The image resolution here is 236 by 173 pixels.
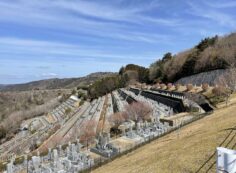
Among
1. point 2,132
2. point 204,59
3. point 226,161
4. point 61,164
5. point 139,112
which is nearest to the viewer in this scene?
point 226,161

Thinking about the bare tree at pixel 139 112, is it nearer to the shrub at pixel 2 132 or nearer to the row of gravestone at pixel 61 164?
the row of gravestone at pixel 61 164

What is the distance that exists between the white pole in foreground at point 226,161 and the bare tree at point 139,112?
36.3 meters

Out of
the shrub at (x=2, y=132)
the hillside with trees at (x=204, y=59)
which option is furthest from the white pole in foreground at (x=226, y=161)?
the shrub at (x=2, y=132)

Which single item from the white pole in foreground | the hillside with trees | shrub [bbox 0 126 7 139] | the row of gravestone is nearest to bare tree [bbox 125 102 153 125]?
the row of gravestone

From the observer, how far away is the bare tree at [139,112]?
43256 mm

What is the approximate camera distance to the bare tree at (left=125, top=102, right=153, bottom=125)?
43.3 metres

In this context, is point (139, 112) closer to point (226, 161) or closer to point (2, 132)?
point (226, 161)

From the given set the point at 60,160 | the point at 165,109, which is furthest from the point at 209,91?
the point at 60,160

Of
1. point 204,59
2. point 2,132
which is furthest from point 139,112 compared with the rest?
point 2,132

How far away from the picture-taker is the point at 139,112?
4347 cm

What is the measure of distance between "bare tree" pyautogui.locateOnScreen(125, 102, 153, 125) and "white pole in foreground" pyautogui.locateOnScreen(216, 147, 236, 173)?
3628cm

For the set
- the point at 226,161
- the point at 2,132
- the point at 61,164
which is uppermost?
the point at 226,161

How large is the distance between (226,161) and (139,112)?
37.2 metres

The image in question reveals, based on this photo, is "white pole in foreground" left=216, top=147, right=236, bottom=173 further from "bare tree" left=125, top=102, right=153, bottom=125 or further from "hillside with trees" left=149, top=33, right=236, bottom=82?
"hillside with trees" left=149, top=33, right=236, bottom=82
